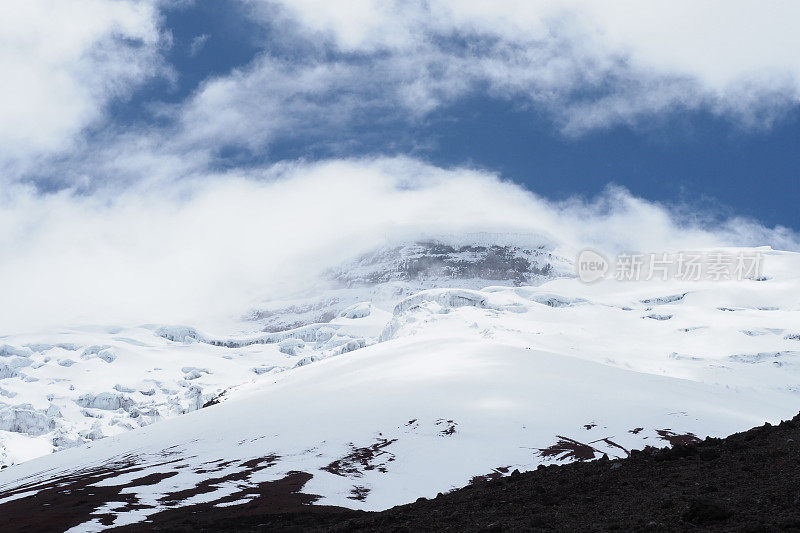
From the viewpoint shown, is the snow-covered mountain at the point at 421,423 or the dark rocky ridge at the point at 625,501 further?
the snow-covered mountain at the point at 421,423

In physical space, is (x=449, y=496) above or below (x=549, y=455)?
above

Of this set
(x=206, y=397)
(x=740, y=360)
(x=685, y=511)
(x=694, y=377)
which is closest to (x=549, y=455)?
(x=685, y=511)

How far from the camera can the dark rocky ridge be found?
18.3 metres

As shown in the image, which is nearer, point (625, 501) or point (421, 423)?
point (625, 501)

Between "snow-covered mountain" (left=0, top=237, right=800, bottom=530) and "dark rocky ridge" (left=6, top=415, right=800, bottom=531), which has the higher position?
"dark rocky ridge" (left=6, top=415, right=800, bottom=531)

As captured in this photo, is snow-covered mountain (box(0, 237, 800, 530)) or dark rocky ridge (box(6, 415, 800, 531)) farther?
snow-covered mountain (box(0, 237, 800, 530))

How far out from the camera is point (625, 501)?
22031 mm

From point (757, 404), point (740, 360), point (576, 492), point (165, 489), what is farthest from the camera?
point (740, 360)

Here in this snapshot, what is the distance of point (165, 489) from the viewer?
48.1 meters

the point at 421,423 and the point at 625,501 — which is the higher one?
the point at 625,501

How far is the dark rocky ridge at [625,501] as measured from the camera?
60.0ft

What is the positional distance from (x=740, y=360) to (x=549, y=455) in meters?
105

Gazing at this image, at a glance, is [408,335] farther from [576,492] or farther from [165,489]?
[576,492]

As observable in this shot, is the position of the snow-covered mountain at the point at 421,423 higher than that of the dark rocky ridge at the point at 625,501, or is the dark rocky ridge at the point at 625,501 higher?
the dark rocky ridge at the point at 625,501
